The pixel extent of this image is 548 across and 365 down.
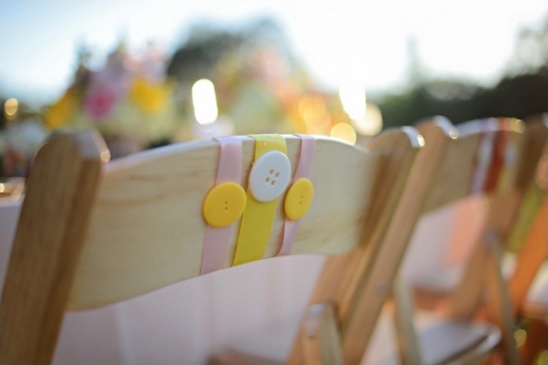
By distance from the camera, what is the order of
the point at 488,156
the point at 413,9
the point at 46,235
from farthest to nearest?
the point at 413,9 < the point at 488,156 < the point at 46,235

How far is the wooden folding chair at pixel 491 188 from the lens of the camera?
104 cm

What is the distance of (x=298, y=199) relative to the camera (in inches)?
24.0

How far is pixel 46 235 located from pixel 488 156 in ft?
2.94

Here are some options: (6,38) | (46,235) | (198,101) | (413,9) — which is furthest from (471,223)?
(413,9)

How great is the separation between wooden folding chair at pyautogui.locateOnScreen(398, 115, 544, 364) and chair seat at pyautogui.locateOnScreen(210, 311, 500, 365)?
0.07 ft

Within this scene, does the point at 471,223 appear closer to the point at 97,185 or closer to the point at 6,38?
the point at 97,185

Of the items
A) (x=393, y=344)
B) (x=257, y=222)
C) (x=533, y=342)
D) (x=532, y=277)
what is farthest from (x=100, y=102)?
(x=533, y=342)

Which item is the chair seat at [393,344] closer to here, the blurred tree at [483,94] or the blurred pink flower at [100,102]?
the blurred pink flower at [100,102]

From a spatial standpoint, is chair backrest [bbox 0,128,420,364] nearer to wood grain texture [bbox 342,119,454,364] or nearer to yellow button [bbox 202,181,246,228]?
yellow button [bbox 202,181,246,228]

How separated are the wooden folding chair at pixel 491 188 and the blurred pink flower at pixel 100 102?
2.54ft

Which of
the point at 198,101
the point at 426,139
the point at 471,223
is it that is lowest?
the point at 471,223

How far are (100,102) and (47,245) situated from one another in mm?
1055

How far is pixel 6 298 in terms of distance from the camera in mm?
427

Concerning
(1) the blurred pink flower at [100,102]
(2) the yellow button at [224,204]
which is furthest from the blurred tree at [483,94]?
(2) the yellow button at [224,204]
